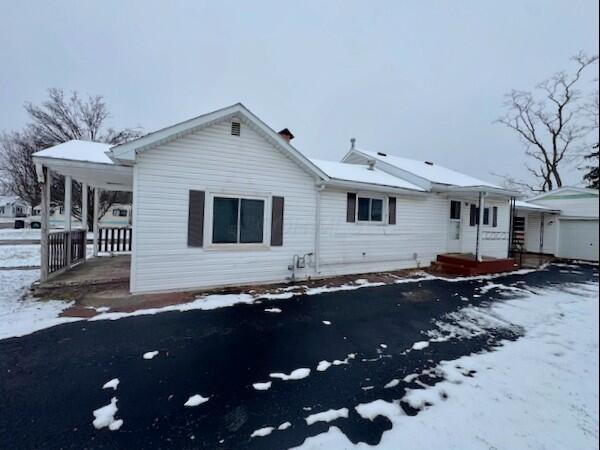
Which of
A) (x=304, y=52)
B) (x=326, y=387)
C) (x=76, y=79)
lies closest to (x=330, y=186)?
(x=326, y=387)

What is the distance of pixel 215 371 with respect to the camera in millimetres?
3264

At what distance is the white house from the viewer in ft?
19.7

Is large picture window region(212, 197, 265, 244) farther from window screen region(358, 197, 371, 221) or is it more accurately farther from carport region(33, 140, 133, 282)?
window screen region(358, 197, 371, 221)

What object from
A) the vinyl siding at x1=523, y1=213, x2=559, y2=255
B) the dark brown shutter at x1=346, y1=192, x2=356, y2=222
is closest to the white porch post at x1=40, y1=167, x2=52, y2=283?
the dark brown shutter at x1=346, y1=192, x2=356, y2=222

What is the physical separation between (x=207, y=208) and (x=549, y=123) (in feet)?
103

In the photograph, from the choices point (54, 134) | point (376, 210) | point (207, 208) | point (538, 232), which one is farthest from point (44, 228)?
point (538, 232)

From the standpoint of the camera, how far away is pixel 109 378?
304cm

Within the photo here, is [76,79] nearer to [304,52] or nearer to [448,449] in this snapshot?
[304,52]

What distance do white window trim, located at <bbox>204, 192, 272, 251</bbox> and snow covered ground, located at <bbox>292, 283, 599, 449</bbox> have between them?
14.8 ft

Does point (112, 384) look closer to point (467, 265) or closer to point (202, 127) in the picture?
point (202, 127)

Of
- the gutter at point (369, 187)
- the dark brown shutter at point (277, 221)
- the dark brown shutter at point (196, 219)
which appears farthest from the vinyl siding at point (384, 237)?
the dark brown shutter at point (196, 219)

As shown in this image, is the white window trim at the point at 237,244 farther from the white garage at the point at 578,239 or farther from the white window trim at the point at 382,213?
the white garage at the point at 578,239

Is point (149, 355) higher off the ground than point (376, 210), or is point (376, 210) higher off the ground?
point (376, 210)

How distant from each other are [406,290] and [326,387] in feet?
17.0
